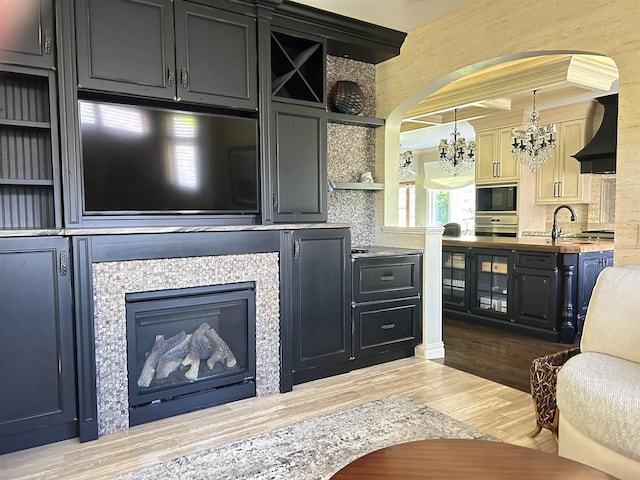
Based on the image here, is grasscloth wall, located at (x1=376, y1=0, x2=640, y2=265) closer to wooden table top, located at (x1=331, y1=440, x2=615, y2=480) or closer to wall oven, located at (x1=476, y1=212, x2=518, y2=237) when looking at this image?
wooden table top, located at (x1=331, y1=440, x2=615, y2=480)

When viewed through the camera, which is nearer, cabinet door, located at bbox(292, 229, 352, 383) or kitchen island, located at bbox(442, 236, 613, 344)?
cabinet door, located at bbox(292, 229, 352, 383)

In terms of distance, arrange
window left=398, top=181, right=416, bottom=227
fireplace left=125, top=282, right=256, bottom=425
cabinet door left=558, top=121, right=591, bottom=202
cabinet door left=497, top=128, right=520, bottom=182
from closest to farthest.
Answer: fireplace left=125, top=282, right=256, bottom=425
cabinet door left=558, top=121, right=591, bottom=202
cabinet door left=497, top=128, right=520, bottom=182
window left=398, top=181, right=416, bottom=227

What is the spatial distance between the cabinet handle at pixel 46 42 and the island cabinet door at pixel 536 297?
4.35 m

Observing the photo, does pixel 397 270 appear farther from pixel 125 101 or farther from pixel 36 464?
pixel 36 464

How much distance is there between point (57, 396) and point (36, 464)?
33 cm

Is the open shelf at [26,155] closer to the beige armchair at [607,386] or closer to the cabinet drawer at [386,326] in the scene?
the cabinet drawer at [386,326]

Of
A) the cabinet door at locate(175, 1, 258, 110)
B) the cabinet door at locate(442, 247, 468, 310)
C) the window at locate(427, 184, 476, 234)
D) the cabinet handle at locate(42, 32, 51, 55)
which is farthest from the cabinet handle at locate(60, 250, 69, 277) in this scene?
the window at locate(427, 184, 476, 234)

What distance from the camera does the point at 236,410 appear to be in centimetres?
290

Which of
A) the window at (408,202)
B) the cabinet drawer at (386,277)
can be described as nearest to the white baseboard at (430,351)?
the cabinet drawer at (386,277)

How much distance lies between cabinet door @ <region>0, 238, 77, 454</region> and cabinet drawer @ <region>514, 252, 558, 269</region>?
404 centimetres

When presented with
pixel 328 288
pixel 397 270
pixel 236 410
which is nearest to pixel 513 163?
pixel 397 270

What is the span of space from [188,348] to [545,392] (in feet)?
6.90

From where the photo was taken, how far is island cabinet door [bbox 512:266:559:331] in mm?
4391

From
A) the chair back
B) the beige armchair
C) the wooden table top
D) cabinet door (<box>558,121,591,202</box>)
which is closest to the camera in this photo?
the wooden table top
